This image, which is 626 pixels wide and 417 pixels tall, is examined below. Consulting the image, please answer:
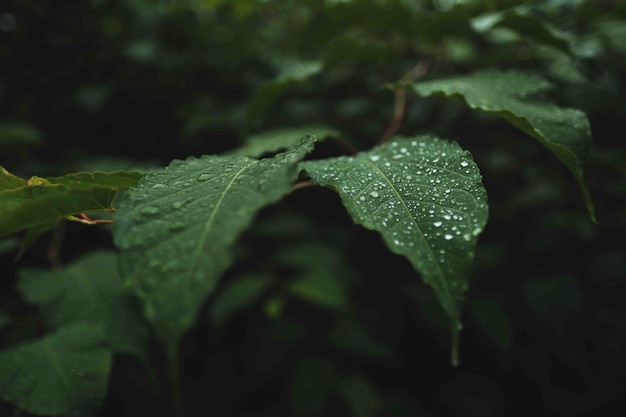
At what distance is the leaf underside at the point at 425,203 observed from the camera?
49cm

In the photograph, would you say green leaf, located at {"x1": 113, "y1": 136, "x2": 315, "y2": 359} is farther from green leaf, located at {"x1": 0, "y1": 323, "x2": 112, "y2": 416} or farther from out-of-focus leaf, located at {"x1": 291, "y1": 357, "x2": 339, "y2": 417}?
out-of-focus leaf, located at {"x1": 291, "y1": 357, "x2": 339, "y2": 417}

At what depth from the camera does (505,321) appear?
61.1 inches

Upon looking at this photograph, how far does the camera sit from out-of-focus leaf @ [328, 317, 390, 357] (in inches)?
65.0

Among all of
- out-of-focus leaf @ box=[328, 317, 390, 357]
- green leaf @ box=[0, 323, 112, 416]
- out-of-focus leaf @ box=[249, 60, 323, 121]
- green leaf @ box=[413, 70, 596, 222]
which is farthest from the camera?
out-of-focus leaf @ box=[328, 317, 390, 357]

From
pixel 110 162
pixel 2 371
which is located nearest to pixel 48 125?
pixel 110 162

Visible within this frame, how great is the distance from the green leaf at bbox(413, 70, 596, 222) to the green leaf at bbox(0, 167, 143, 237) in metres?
0.64

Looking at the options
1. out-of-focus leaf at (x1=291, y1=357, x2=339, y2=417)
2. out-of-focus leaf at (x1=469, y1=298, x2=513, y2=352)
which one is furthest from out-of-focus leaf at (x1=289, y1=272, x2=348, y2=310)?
out-of-focus leaf at (x1=469, y1=298, x2=513, y2=352)

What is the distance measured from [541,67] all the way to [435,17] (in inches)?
21.8

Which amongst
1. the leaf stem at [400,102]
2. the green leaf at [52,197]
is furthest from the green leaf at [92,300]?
the leaf stem at [400,102]

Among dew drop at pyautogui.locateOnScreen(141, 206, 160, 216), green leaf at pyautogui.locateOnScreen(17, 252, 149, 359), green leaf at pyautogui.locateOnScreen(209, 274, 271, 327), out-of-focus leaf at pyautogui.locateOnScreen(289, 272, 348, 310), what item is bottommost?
out-of-focus leaf at pyautogui.locateOnScreen(289, 272, 348, 310)

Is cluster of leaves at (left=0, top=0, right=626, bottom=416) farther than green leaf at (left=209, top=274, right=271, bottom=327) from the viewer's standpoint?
No

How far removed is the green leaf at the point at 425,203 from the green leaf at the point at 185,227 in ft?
0.37

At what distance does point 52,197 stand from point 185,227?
0.79ft

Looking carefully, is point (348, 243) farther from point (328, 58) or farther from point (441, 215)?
point (441, 215)
